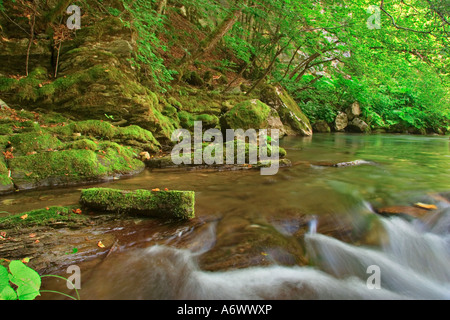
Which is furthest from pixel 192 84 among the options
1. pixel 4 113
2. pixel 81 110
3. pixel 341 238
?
pixel 341 238

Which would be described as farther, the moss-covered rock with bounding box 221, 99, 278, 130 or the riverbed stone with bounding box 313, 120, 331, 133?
the riverbed stone with bounding box 313, 120, 331, 133

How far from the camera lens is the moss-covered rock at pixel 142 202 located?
2760mm

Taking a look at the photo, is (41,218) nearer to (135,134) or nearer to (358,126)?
(135,134)

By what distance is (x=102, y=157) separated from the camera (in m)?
4.56

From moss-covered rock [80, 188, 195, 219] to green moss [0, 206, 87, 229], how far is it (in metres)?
0.23

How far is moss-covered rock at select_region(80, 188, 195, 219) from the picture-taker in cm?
276

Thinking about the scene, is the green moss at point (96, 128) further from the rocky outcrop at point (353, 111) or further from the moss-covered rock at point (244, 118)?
the rocky outcrop at point (353, 111)

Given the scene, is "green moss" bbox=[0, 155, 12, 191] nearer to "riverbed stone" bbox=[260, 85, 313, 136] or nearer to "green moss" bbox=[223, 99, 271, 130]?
"green moss" bbox=[223, 99, 271, 130]

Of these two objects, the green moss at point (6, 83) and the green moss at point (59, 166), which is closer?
the green moss at point (59, 166)

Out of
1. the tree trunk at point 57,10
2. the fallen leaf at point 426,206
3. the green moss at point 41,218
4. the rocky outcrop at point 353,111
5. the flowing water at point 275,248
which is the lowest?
the flowing water at point 275,248

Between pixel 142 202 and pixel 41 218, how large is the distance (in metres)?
0.97

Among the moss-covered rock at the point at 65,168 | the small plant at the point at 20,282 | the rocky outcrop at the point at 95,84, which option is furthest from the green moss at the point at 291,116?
the small plant at the point at 20,282

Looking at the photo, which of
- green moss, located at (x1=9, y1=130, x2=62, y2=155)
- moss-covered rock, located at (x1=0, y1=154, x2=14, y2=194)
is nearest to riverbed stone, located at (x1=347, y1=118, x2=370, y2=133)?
green moss, located at (x1=9, y1=130, x2=62, y2=155)

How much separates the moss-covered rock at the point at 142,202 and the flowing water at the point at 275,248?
0.51 ft
